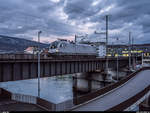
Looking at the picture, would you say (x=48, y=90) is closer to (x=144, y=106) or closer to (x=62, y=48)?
(x=62, y=48)

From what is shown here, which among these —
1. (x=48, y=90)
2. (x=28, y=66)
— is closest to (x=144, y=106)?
→ (x=28, y=66)

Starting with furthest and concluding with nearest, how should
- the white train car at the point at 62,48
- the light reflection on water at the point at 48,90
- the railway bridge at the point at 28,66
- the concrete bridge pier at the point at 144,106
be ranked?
the white train car at the point at 62,48, the light reflection on water at the point at 48,90, the railway bridge at the point at 28,66, the concrete bridge pier at the point at 144,106

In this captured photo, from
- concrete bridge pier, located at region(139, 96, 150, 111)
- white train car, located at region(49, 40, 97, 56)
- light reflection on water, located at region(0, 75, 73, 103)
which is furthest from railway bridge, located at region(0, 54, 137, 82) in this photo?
concrete bridge pier, located at region(139, 96, 150, 111)

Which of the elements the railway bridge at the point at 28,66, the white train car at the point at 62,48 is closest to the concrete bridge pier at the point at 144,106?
the railway bridge at the point at 28,66

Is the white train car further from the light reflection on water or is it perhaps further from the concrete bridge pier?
the concrete bridge pier

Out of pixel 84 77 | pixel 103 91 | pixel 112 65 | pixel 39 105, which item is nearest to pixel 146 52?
pixel 112 65

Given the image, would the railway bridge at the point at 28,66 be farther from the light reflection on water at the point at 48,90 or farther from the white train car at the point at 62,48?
the light reflection on water at the point at 48,90

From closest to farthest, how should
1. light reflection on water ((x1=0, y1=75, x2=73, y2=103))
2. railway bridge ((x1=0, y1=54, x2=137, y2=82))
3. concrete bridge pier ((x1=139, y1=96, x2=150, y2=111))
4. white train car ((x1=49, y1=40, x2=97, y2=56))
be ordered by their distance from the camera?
concrete bridge pier ((x1=139, y1=96, x2=150, y2=111))
railway bridge ((x1=0, y1=54, x2=137, y2=82))
light reflection on water ((x1=0, y1=75, x2=73, y2=103))
white train car ((x1=49, y1=40, x2=97, y2=56))

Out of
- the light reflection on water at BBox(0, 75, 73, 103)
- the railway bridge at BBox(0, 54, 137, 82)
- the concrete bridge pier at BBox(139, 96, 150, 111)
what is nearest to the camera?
the concrete bridge pier at BBox(139, 96, 150, 111)

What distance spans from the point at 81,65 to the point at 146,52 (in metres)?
121

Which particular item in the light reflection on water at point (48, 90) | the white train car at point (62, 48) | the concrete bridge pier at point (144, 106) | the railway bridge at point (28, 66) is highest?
the white train car at point (62, 48)

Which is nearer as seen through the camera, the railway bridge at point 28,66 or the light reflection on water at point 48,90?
the railway bridge at point 28,66

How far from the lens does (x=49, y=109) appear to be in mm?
13195

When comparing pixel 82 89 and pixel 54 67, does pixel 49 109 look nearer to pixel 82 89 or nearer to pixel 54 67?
pixel 54 67
